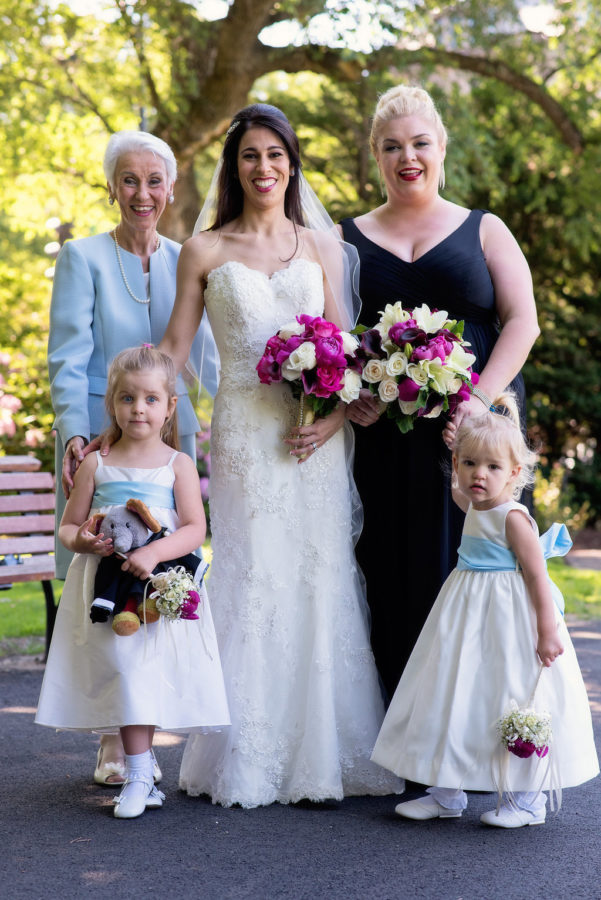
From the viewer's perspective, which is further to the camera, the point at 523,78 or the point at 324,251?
the point at 523,78

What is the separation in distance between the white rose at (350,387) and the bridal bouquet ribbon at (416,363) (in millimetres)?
43

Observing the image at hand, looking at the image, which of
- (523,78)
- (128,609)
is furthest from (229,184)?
(523,78)

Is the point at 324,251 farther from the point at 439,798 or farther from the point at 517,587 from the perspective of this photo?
the point at 439,798

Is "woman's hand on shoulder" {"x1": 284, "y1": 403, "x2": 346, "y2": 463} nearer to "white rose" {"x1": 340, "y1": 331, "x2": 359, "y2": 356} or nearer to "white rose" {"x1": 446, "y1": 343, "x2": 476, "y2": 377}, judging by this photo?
"white rose" {"x1": 340, "y1": 331, "x2": 359, "y2": 356}

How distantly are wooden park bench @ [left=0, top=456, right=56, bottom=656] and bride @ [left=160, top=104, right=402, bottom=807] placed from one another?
2624 mm

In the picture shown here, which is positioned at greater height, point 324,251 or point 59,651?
point 324,251

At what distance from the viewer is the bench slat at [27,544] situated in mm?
6879

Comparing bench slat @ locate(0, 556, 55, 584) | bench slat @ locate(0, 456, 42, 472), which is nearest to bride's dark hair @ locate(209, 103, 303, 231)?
bench slat @ locate(0, 556, 55, 584)

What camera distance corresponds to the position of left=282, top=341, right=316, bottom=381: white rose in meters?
4.09

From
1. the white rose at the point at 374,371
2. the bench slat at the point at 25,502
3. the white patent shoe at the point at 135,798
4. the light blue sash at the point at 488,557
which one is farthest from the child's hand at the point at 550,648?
the bench slat at the point at 25,502

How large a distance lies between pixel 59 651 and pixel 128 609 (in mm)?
373

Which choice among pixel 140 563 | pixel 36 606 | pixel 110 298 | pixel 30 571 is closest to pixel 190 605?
pixel 140 563

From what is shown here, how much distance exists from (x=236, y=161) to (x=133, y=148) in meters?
0.49

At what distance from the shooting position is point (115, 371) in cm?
419
